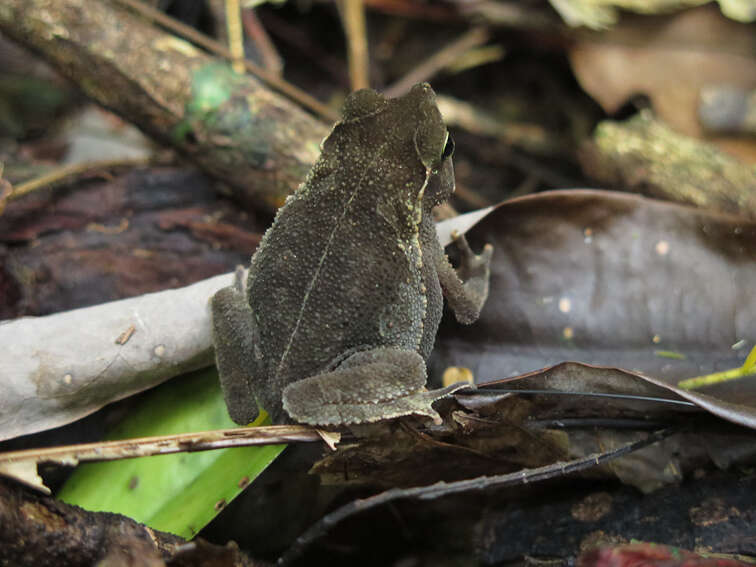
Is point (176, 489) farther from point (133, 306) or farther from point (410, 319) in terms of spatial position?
point (410, 319)

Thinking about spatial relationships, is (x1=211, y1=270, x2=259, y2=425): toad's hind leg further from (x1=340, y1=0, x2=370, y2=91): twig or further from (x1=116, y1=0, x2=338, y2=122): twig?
(x1=340, y1=0, x2=370, y2=91): twig

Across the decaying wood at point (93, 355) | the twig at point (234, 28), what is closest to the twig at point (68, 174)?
the decaying wood at point (93, 355)

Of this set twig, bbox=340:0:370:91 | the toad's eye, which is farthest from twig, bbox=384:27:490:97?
the toad's eye

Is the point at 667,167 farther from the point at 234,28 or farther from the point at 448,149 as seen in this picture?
the point at 234,28

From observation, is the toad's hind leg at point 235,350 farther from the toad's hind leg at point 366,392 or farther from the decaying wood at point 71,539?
the decaying wood at point 71,539

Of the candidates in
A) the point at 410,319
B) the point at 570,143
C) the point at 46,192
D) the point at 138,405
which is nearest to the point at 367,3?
the point at 570,143

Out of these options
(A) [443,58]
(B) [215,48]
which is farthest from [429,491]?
(A) [443,58]

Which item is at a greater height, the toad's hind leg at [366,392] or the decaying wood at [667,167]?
the decaying wood at [667,167]
